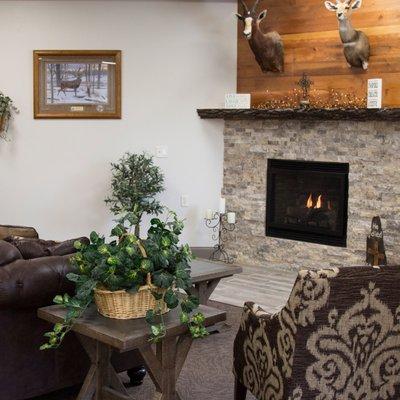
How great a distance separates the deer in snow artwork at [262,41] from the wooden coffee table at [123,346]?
154 inches

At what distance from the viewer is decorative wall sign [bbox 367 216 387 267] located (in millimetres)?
5613

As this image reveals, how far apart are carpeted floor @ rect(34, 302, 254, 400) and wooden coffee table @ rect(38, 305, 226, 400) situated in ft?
1.51

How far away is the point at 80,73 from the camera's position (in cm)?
683

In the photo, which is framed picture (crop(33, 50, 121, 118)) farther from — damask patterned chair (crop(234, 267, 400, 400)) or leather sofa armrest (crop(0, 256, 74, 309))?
damask patterned chair (crop(234, 267, 400, 400))

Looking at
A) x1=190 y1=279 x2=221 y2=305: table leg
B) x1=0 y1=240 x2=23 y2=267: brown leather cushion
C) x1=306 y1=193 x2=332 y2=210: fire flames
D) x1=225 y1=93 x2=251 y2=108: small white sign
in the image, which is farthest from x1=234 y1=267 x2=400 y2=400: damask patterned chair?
x1=225 y1=93 x2=251 y2=108: small white sign

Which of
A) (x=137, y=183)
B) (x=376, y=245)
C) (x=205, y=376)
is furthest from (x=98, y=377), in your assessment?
(x=137, y=183)

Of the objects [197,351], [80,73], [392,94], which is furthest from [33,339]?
[80,73]

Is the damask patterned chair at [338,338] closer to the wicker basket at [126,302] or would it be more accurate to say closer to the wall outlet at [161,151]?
the wicker basket at [126,302]

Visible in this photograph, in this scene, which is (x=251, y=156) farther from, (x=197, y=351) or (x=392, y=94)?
(x=197, y=351)

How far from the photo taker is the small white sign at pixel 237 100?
6.56 meters

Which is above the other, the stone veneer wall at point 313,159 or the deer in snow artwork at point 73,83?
the deer in snow artwork at point 73,83

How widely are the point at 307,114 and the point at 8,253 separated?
374cm

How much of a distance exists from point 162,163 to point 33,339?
4127 millimetres

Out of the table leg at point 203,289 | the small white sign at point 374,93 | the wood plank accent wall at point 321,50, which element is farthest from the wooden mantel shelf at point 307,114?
the table leg at point 203,289
